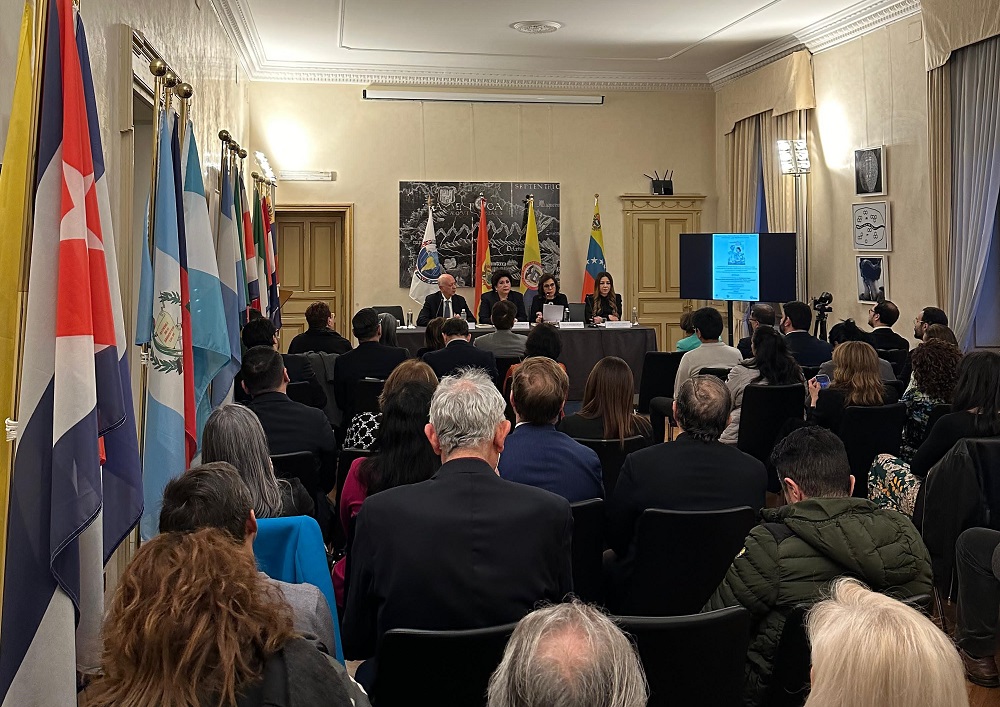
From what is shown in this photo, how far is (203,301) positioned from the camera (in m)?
4.57

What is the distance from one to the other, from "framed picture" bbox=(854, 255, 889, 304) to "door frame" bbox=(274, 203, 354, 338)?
5.72 m

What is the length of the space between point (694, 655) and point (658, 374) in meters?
5.77

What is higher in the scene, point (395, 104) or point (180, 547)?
point (395, 104)

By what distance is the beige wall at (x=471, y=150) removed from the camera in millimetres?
11766

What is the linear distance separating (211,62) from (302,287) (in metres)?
4.32

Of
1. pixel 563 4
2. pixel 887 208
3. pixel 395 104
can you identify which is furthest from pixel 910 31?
pixel 395 104

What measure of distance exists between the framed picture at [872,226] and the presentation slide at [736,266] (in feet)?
3.90

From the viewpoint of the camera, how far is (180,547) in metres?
1.57

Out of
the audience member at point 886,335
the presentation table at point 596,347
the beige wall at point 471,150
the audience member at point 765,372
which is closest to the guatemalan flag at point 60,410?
the audience member at point 765,372

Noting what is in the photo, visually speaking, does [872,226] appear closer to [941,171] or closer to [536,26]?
[941,171]

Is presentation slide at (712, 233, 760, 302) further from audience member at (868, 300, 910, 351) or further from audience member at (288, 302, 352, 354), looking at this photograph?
audience member at (288, 302, 352, 354)

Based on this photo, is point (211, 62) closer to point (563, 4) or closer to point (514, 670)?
point (563, 4)

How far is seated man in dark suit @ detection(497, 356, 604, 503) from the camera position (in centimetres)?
362

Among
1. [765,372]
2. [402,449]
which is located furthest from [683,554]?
[765,372]
